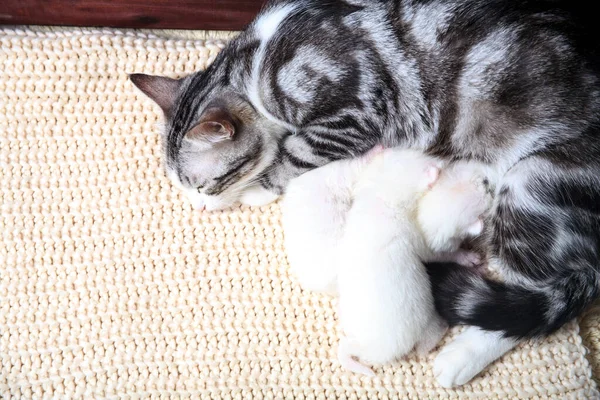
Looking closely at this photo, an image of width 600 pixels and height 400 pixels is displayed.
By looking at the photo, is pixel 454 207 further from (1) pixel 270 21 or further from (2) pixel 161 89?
(2) pixel 161 89

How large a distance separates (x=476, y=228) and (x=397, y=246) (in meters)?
0.19

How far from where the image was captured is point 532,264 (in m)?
1.20

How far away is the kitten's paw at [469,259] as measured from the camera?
1.30 m

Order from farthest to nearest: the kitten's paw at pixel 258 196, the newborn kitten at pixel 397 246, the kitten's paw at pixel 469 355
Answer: the kitten's paw at pixel 258 196, the kitten's paw at pixel 469 355, the newborn kitten at pixel 397 246

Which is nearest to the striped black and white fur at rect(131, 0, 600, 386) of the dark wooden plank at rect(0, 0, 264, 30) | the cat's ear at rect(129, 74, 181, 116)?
the cat's ear at rect(129, 74, 181, 116)

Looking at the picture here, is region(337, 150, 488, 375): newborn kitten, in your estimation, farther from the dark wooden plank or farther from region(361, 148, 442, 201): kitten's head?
the dark wooden plank

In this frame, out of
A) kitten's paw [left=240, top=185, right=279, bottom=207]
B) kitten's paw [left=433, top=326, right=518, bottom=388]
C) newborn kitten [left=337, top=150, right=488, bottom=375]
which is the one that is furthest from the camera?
kitten's paw [left=240, top=185, right=279, bottom=207]

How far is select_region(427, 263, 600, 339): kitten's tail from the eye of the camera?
1187 mm

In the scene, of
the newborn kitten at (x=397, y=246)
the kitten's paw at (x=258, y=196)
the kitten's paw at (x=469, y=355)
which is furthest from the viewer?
the kitten's paw at (x=258, y=196)

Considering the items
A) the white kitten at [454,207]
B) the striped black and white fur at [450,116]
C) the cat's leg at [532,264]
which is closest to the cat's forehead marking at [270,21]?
the striped black and white fur at [450,116]

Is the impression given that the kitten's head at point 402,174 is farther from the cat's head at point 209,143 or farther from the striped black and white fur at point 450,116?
the cat's head at point 209,143

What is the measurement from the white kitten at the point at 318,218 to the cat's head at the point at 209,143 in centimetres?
12

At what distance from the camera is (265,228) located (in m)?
1.37

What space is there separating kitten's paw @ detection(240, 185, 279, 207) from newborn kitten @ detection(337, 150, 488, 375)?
219mm
